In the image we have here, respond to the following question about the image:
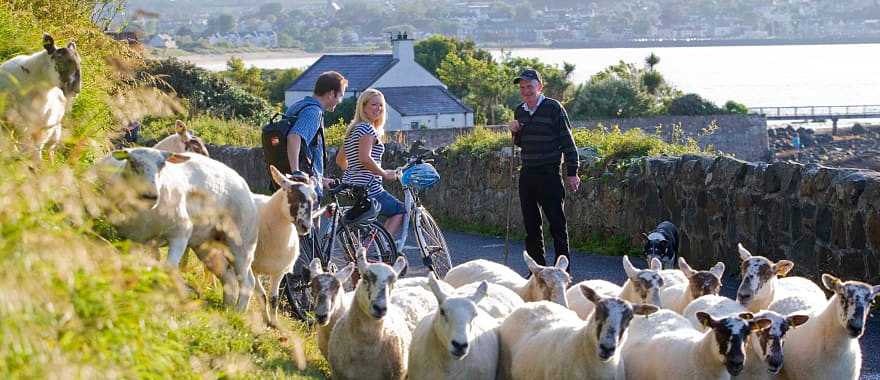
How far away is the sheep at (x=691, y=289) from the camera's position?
9.80m

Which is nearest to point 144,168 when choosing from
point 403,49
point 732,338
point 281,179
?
point 281,179

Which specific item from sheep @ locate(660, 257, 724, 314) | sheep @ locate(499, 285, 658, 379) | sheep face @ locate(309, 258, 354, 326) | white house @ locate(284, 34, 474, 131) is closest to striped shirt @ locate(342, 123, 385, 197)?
sheep face @ locate(309, 258, 354, 326)

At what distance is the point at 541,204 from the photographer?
42.2 feet

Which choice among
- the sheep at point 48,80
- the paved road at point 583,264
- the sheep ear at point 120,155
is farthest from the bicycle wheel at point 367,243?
the sheep ear at point 120,155

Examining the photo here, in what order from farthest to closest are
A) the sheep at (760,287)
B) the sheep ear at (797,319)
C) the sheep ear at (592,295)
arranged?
the sheep at (760,287) < the sheep ear at (797,319) < the sheep ear at (592,295)

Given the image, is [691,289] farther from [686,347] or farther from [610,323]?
[610,323]

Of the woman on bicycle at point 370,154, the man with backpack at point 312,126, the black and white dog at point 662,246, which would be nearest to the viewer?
the man with backpack at point 312,126

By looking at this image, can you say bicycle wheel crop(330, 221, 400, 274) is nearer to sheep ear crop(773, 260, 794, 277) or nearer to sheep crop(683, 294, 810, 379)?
sheep ear crop(773, 260, 794, 277)

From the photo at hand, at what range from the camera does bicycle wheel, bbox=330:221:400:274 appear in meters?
11.2

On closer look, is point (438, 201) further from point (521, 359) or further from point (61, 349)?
point (61, 349)

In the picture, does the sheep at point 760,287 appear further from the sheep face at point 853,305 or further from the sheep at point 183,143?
the sheep at point 183,143

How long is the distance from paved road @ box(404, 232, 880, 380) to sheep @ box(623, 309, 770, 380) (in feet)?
6.88

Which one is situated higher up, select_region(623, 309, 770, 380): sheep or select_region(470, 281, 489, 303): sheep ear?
select_region(470, 281, 489, 303): sheep ear

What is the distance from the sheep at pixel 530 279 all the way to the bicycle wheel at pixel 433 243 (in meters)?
1.75
